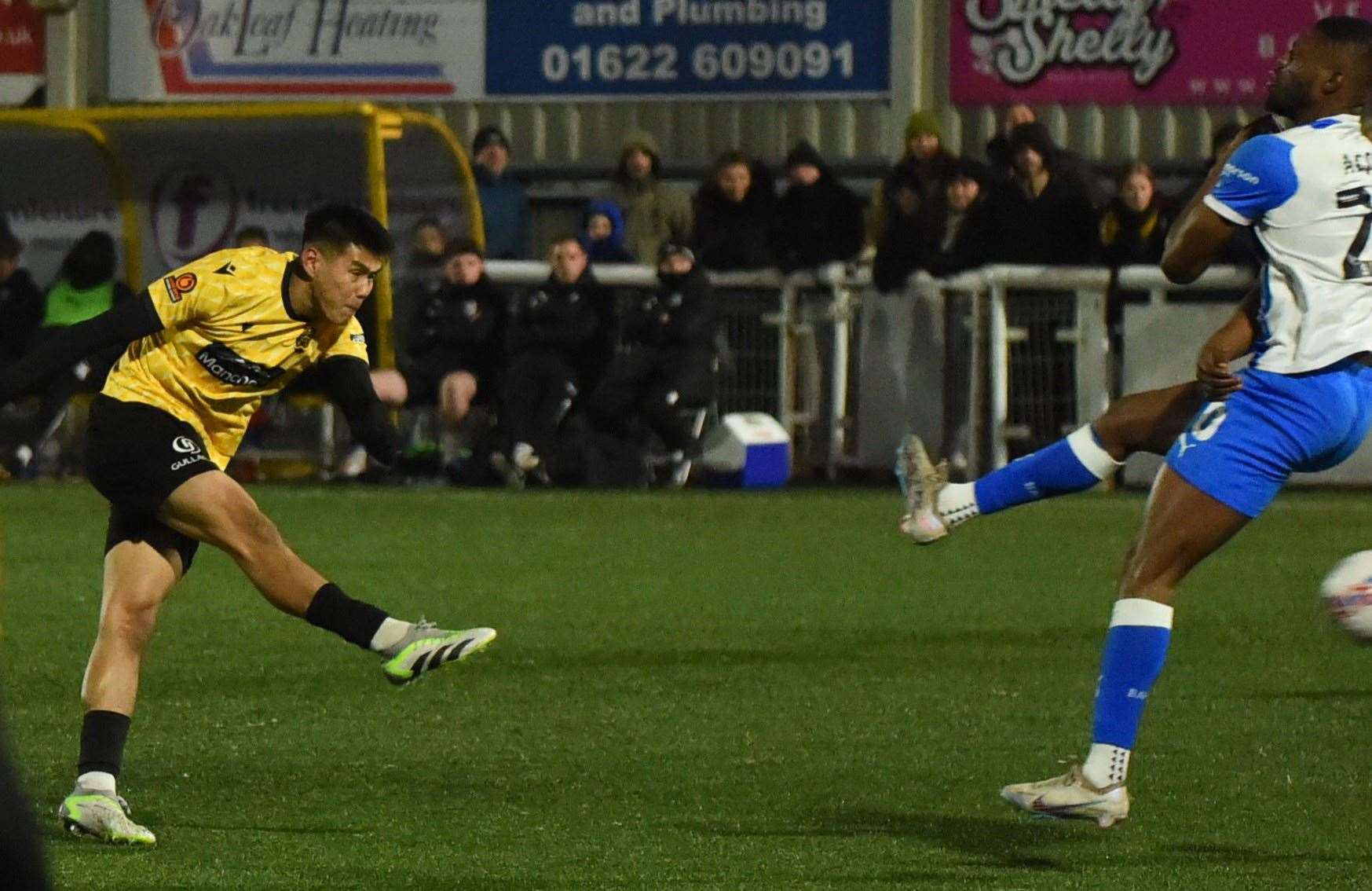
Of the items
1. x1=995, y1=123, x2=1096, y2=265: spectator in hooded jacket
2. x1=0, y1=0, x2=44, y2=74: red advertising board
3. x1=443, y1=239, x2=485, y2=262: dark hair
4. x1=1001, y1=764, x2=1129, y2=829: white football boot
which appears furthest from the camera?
x1=0, y1=0, x2=44, y2=74: red advertising board

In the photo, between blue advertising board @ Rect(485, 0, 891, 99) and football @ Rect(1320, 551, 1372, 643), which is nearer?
football @ Rect(1320, 551, 1372, 643)

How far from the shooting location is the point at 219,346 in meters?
6.82

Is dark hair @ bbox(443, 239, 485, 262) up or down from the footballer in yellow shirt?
down

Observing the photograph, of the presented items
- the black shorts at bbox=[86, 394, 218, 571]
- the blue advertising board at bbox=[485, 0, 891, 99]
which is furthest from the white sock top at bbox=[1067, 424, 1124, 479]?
the blue advertising board at bbox=[485, 0, 891, 99]

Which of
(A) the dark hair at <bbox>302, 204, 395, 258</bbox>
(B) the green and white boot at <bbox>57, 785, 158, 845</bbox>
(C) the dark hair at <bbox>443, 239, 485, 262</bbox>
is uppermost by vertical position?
(A) the dark hair at <bbox>302, 204, 395, 258</bbox>

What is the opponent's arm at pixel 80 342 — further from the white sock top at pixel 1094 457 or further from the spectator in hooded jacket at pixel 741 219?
the spectator in hooded jacket at pixel 741 219

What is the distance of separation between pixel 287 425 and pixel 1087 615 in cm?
937

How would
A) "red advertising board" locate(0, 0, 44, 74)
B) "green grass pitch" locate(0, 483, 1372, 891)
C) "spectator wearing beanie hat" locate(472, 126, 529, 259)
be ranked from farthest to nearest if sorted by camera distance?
"red advertising board" locate(0, 0, 44, 74)
"spectator wearing beanie hat" locate(472, 126, 529, 259)
"green grass pitch" locate(0, 483, 1372, 891)

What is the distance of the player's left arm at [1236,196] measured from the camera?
614cm

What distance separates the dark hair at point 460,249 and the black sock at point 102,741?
1153 centimetres

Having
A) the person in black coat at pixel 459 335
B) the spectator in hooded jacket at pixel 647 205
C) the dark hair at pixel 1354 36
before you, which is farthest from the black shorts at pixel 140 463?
the spectator in hooded jacket at pixel 647 205

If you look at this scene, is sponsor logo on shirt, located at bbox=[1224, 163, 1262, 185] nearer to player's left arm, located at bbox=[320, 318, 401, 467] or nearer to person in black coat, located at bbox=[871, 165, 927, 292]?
player's left arm, located at bbox=[320, 318, 401, 467]

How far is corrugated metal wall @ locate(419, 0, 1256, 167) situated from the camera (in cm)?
2108

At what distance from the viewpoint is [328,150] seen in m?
19.5
